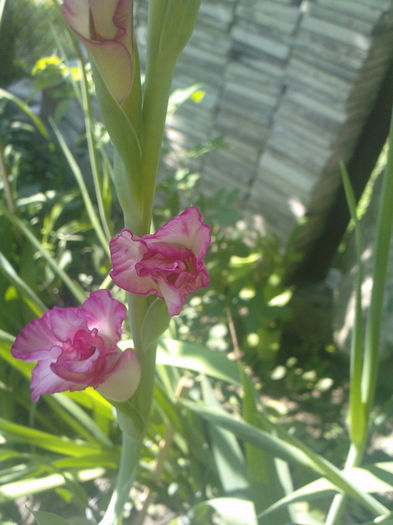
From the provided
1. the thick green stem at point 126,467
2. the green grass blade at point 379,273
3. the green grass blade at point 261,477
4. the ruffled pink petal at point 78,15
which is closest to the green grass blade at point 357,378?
the green grass blade at point 379,273

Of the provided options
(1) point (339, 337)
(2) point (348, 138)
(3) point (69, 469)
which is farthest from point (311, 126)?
(3) point (69, 469)

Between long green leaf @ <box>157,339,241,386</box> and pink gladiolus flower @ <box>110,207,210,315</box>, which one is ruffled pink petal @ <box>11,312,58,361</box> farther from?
long green leaf @ <box>157,339,241,386</box>

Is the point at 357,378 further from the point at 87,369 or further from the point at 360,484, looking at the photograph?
the point at 87,369

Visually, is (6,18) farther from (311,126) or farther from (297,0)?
(311,126)

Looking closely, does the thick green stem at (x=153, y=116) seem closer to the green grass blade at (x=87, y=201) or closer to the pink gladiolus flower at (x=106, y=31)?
the pink gladiolus flower at (x=106, y=31)

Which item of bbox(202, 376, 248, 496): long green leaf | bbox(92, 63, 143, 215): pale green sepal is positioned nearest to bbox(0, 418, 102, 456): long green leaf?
bbox(202, 376, 248, 496): long green leaf

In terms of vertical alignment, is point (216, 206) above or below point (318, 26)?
below
